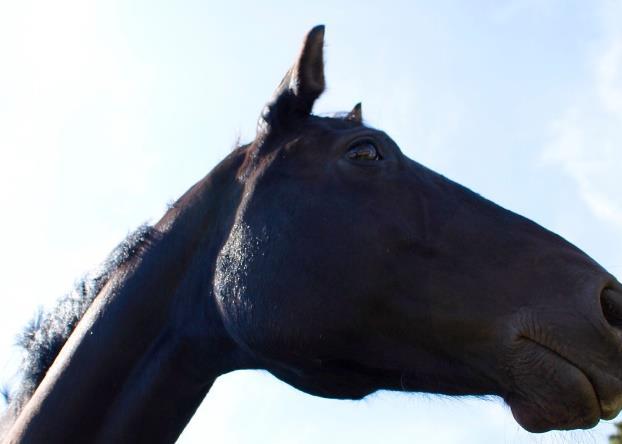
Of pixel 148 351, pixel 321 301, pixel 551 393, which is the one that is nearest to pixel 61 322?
pixel 148 351

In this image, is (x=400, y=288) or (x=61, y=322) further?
(x=61, y=322)

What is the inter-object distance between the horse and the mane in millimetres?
12

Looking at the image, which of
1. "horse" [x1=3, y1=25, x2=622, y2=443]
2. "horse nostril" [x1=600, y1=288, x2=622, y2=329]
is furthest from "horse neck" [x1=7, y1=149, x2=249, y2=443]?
"horse nostril" [x1=600, y1=288, x2=622, y2=329]

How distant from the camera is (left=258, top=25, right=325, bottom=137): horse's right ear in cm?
442

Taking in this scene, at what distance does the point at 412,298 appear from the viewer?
3746 millimetres

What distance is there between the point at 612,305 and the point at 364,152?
5.05 feet

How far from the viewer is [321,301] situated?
12.6ft

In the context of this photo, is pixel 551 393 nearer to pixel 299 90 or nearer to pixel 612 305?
pixel 612 305

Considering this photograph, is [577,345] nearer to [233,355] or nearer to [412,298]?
[412,298]

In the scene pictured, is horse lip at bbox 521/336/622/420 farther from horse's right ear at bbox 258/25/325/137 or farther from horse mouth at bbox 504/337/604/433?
horse's right ear at bbox 258/25/325/137

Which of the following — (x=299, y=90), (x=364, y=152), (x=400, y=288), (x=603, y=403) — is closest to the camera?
(x=603, y=403)

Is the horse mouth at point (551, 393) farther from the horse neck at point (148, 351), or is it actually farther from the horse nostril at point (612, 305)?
the horse neck at point (148, 351)

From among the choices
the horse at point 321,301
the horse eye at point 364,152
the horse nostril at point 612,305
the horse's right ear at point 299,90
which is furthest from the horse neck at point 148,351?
the horse nostril at point 612,305

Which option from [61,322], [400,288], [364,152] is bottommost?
[61,322]
